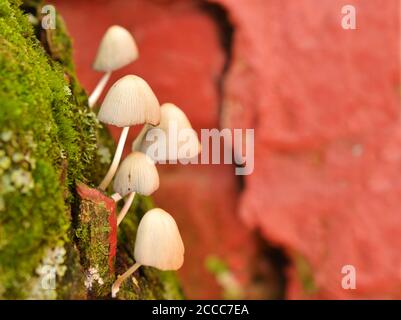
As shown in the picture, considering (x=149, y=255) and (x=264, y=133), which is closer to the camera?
(x=149, y=255)

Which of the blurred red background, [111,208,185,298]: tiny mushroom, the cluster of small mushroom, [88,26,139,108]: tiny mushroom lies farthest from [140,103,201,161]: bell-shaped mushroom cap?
the blurred red background

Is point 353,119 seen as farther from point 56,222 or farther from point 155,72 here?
point 56,222

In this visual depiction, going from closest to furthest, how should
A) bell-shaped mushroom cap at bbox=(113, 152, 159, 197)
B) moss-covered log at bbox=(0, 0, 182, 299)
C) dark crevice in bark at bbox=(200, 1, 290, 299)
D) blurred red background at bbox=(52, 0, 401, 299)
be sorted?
moss-covered log at bbox=(0, 0, 182, 299) → bell-shaped mushroom cap at bbox=(113, 152, 159, 197) → blurred red background at bbox=(52, 0, 401, 299) → dark crevice in bark at bbox=(200, 1, 290, 299)

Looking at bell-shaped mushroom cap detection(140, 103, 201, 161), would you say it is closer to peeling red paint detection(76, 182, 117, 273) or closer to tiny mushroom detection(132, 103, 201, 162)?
tiny mushroom detection(132, 103, 201, 162)

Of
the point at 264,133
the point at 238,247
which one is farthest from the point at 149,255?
the point at 238,247

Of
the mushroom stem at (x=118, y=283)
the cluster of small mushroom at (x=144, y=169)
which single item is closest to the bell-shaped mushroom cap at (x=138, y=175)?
the cluster of small mushroom at (x=144, y=169)

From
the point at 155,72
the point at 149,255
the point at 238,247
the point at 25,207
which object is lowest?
the point at 238,247

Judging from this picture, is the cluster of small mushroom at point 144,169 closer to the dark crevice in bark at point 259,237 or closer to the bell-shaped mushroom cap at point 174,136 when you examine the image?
the bell-shaped mushroom cap at point 174,136
